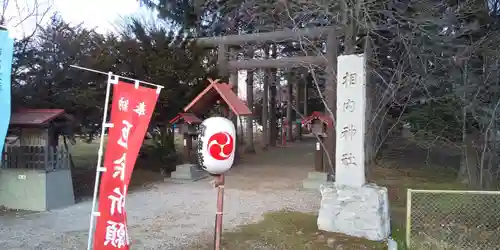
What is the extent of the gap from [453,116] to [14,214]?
10.5 meters

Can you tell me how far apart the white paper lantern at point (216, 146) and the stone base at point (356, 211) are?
2514 mm

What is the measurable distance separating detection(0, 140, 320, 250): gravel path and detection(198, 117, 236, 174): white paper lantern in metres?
1.87

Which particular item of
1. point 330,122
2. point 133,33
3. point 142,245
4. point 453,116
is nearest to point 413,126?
point 453,116

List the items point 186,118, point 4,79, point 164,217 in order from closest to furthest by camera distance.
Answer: point 4,79
point 164,217
point 186,118

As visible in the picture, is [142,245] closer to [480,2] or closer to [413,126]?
[480,2]

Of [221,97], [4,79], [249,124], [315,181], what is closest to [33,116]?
[221,97]

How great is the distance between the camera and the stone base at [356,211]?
20.9ft

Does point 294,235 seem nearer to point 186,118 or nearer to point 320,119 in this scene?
point 320,119

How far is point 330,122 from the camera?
12.4 meters

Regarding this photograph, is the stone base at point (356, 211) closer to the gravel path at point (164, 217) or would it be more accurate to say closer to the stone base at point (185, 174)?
the gravel path at point (164, 217)

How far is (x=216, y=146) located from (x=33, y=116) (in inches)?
209

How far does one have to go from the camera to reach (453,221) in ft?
25.4

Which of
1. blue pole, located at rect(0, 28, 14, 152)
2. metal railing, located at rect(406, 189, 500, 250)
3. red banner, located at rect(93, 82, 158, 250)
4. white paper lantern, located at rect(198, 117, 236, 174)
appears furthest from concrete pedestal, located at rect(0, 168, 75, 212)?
metal railing, located at rect(406, 189, 500, 250)

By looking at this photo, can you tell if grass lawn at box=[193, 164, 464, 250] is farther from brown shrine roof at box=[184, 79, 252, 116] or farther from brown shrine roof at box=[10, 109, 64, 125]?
brown shrine roof at box=[10, 109, 64, 125]
